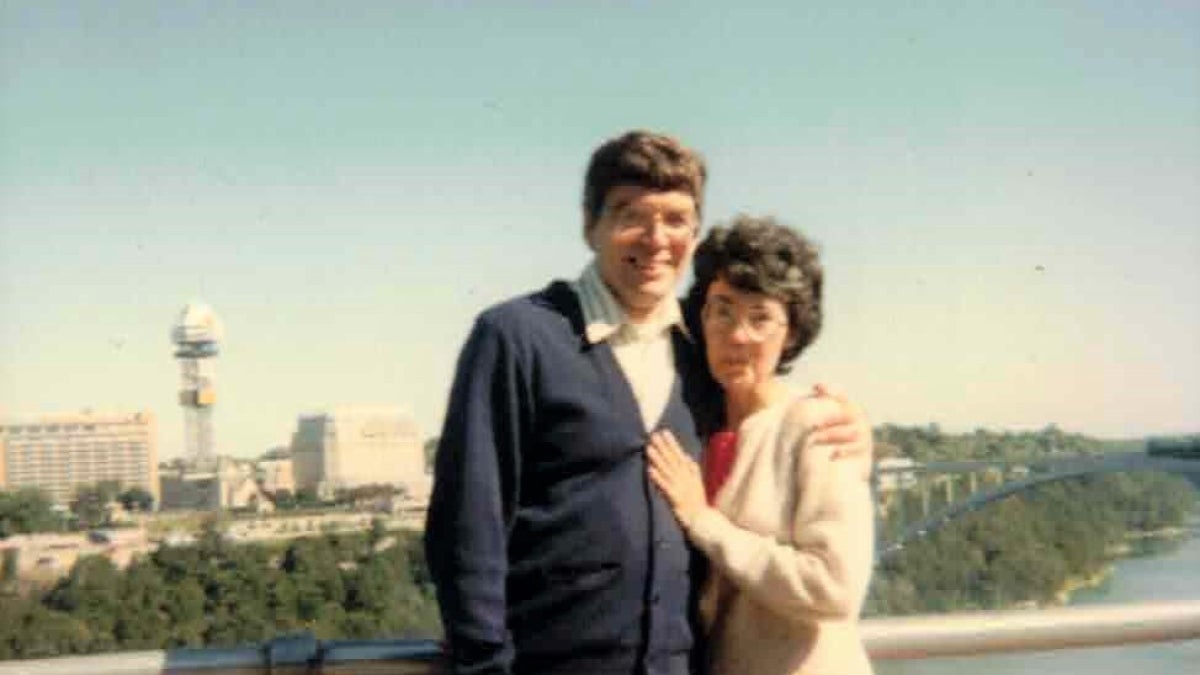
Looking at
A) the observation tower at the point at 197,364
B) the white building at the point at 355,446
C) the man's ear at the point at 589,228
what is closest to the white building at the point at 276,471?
the white building at the point at 355,446

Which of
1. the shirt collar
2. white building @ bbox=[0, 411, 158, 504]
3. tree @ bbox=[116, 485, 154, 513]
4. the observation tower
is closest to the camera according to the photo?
the shirt collar

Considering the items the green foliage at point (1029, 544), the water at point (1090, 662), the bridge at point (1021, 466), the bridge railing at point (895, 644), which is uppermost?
the bridge railing at point (895, 644)

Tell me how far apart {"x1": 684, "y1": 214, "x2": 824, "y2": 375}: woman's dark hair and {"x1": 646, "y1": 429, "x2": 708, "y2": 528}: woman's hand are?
20 cm

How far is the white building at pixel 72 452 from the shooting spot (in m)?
59.2

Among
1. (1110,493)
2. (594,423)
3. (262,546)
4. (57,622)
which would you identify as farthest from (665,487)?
(1110,493)

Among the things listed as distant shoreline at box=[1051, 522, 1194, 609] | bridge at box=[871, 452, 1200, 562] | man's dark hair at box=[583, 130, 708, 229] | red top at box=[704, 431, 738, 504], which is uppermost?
man's dark hair at box=[583, 130, 708, 229]

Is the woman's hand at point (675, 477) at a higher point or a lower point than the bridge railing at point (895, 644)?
higher

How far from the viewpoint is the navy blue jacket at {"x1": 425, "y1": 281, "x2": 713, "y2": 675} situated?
1.50m

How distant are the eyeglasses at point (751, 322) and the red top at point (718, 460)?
0.40ft

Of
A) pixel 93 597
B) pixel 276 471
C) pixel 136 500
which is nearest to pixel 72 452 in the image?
pixel 276 471

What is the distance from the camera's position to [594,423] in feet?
5.11

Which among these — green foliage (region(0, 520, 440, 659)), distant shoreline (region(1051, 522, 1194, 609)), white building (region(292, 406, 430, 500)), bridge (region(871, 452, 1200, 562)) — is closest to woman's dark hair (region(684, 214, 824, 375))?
green foliage (region(0, 520, 440, 659))

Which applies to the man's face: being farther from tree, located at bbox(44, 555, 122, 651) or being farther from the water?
tree, located at bbox(44, 555, 122, 651)

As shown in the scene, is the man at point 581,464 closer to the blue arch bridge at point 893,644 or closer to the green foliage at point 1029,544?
the blue arch bridge at point 893,644
